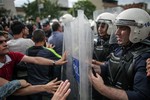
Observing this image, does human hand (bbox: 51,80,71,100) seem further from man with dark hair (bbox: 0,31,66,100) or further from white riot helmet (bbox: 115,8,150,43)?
white riot helmet (bbox: 115,8,150,43)

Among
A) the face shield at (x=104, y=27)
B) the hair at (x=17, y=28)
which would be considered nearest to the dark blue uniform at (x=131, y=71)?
the face shield at (x=104, y=27)

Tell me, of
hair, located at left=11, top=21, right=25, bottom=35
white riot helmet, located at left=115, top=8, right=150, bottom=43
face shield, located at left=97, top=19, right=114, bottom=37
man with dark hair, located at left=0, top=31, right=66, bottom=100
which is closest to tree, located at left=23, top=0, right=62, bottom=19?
hair, located at left=11, top=21, right=25, bottom=35

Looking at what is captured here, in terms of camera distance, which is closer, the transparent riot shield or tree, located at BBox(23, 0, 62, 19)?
the transparent riot shield

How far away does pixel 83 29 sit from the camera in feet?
5.87

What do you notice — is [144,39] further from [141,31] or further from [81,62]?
[81,62]

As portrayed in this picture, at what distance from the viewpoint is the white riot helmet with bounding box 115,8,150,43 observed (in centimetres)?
213

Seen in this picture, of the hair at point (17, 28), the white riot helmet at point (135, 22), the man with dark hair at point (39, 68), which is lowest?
the man with dark hair at point (39, 68)

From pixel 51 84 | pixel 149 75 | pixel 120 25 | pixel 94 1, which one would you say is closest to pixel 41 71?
pixel 51 84

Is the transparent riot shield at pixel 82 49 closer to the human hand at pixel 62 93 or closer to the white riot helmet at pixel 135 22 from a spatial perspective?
the human hand at pixel 62 93

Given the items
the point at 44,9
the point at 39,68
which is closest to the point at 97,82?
the point at 39,68

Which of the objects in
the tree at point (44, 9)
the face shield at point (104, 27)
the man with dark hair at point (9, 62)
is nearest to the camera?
the man with dark hair at point (9, 62)

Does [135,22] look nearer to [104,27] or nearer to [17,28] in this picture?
[104,27]

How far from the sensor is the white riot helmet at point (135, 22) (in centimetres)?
213

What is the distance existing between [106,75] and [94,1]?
6491cm
